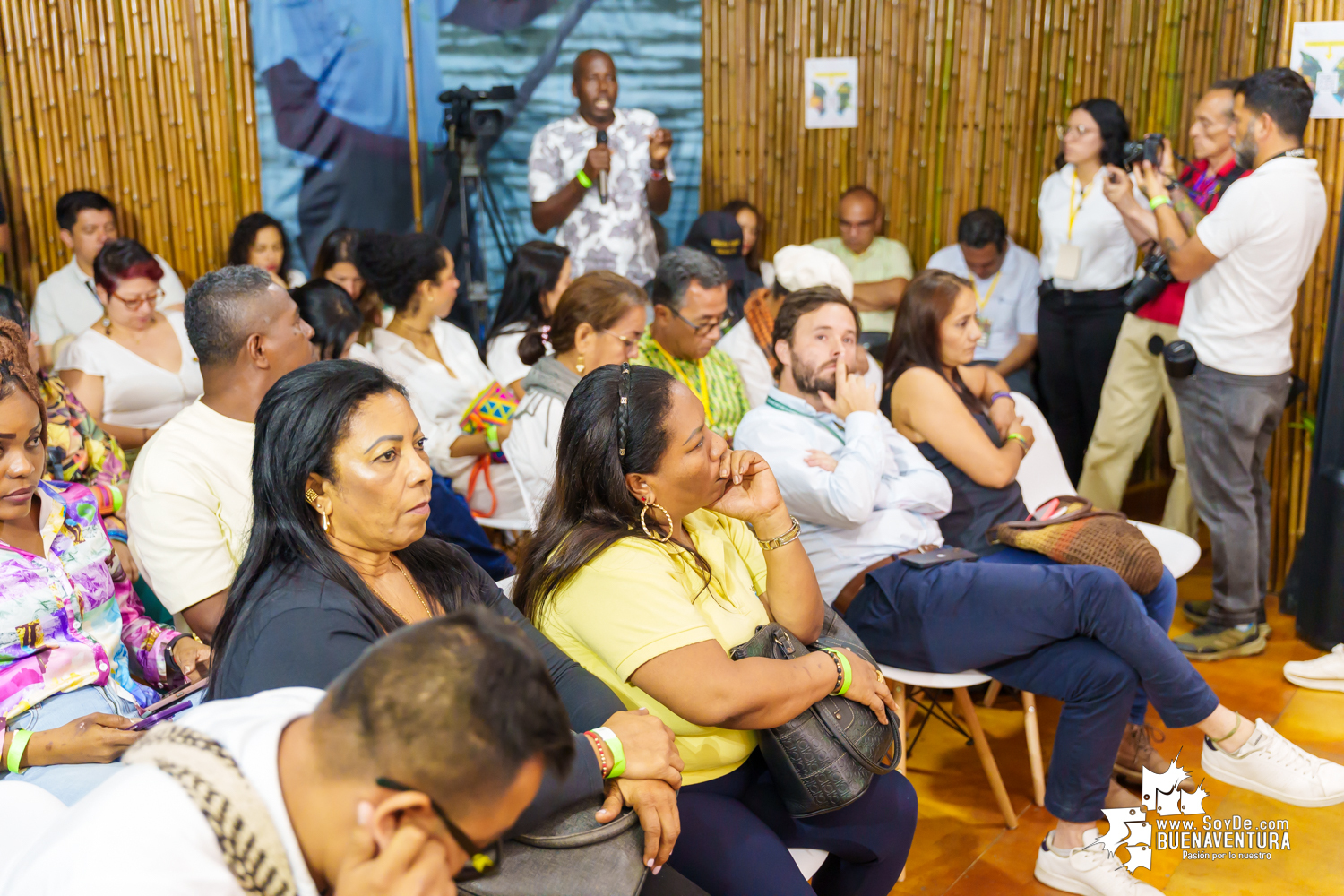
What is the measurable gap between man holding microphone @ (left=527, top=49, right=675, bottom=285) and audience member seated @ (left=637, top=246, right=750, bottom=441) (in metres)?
1.51

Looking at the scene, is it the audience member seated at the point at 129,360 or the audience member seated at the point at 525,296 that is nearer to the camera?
the audience member seated at the point at 129,360

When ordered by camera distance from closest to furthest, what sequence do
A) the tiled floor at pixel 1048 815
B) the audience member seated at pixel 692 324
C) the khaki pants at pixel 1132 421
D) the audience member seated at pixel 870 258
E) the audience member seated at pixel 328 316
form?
the tiled floor at pixel 1048 815 → the audience member seated at pixel 328 316 → the audience member seated at pixel 692 324 → the khaki pants at pixel 1132 421 → the audience member seated at pixel 870 258

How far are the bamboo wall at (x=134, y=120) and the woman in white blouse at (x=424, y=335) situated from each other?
58.8 inches

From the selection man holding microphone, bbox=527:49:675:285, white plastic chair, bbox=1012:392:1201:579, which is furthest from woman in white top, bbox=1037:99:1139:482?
man holding microphone, bbox=527:49:675:285

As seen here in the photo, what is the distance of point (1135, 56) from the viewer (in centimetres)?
491

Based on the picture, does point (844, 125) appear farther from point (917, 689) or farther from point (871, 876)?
point (871, 876)

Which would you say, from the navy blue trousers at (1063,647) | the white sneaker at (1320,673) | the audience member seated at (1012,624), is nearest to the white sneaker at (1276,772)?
the audience member seated at (1012,624)

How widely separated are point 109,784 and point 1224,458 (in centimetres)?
363

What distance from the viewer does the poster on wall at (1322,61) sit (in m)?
3.74

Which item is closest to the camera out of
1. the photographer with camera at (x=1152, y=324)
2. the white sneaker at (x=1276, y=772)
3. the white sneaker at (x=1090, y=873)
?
the white sneaker at (x=1090, y=873)

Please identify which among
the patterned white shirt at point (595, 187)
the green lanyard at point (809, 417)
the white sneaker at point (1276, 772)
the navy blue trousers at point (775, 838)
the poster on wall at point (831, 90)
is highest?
the poster on wall at point (831, 90)

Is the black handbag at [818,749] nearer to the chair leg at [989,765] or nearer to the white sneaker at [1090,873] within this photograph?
the white sneaker at [1090,873]

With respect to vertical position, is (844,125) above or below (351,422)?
above

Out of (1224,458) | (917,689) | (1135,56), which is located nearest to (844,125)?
(1135,56)
